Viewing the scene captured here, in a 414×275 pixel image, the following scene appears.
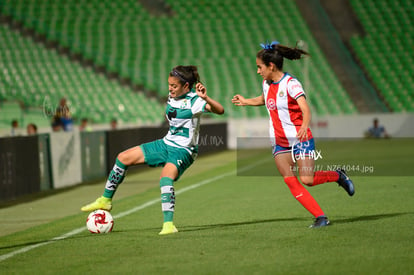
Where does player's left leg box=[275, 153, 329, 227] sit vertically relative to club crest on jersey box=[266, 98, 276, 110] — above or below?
below

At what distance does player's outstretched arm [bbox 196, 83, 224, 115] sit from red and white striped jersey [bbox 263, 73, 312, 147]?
520mm

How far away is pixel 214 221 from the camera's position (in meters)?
8.98

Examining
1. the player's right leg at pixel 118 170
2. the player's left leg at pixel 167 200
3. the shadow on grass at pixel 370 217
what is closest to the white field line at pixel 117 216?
the player's right leg at pixel 118 170

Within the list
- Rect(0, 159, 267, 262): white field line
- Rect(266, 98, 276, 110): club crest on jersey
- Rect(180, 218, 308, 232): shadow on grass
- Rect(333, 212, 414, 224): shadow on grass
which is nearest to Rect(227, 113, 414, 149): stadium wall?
Rect(0, 159, 267, 262): white field line

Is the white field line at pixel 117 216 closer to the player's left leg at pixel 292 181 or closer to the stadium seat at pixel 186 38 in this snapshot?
the player's left leg at pixel 292 181

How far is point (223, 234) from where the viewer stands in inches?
304

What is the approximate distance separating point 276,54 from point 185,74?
3.25 feet

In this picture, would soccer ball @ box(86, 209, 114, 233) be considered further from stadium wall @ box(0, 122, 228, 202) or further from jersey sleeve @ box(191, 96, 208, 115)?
stadium wall @ box(0, 122, 228, 202)

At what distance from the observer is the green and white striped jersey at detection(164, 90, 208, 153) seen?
25.9 feet

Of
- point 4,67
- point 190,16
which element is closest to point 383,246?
point 4,67

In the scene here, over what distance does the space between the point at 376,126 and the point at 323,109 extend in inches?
101

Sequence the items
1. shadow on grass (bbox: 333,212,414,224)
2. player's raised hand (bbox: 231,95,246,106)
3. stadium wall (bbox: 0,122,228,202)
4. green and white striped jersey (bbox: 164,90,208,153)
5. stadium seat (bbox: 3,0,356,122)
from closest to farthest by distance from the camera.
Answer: green and white striped jersey (bbox: 164,90,208,153)
player's raised hand (bbox: 231,95,246,106)
shadow on grass (bbox: 333,212,414,224)
stadium wall (bbox: 0,122,228,202)
stadium seat (bbox: 3,0,356,122)

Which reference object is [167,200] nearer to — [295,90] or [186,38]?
[295,90]

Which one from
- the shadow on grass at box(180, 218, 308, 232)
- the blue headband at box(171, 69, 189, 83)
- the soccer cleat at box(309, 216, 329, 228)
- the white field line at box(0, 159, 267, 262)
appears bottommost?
the white field line at box(0, 159, 267, 262)
